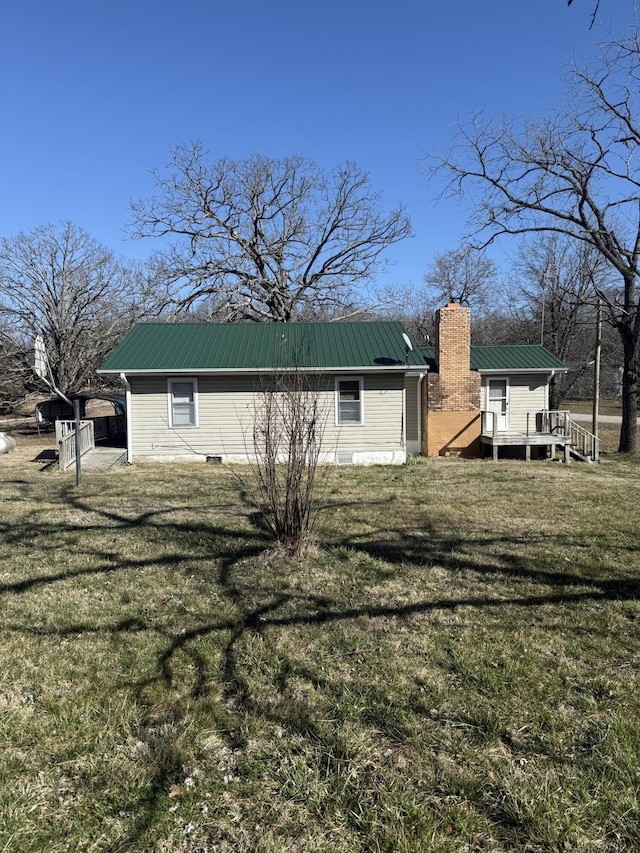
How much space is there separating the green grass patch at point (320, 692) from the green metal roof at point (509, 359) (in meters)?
11.0

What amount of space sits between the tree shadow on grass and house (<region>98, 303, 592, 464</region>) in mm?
6667

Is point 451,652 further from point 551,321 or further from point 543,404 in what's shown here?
point 551,321

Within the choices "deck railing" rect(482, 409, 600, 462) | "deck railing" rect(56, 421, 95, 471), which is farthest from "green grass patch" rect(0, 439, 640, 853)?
"deck railing" rect(482, 409, 600, 462)

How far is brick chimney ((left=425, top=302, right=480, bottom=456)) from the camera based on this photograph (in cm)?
1505

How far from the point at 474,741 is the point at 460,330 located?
13.4 metres

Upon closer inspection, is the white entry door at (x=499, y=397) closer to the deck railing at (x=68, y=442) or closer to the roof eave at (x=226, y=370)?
the roof eave at (x=226, y=370)

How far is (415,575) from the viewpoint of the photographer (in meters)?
5.25

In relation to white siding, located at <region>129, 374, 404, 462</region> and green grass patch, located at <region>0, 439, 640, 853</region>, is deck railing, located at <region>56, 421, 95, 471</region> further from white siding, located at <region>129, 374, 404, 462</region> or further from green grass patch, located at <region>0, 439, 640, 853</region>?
green grass patch, located at <region>0, 439, 640, 853</region>

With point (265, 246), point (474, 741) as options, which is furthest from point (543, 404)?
point (265, 246)

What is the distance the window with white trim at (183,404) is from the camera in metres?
14.4

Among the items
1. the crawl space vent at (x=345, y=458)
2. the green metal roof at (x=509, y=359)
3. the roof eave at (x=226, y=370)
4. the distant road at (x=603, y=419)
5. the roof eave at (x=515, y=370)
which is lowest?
the crawl space vent at (x=345, y=458)

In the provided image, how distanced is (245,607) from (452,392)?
11878 mm

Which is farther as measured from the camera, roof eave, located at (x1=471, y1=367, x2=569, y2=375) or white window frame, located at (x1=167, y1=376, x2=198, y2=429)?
roof eave, located at (x1=471, y1=367, x2=569, y2=375)

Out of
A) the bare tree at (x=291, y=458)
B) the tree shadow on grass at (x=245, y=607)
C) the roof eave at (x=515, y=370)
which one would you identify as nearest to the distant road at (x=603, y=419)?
the roof eave at (x=515, y=370)
